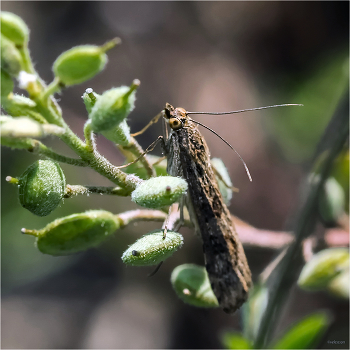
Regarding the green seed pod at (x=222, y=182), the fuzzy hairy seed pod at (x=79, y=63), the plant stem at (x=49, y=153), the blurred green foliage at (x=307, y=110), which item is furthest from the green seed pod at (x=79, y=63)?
the blurred green foliage at (x=307, y=110)

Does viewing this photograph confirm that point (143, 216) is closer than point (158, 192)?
No

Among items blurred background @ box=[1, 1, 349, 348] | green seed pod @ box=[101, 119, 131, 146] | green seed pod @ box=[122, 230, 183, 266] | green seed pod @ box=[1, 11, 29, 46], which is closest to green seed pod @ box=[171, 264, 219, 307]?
green seed pod @ box=[122, 230, 183, 266]

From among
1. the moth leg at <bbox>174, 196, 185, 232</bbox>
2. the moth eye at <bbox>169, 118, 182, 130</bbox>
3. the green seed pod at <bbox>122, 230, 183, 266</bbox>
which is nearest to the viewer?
the green seed pod at <bbox>122, 230, 183, 266</bbox>

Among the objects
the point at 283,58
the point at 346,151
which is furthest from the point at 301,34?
the point at 346,151

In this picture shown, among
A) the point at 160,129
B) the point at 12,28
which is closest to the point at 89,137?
→ the point at 12,28

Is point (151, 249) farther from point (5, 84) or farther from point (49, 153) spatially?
point (5, 84)

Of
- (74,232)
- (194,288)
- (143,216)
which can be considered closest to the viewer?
(74,232)

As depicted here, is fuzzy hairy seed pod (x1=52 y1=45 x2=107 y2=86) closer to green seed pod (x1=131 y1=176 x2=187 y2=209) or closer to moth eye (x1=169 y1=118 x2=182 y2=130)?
green seed pod (x1=131 y1=176 x2=187 y2=209)
